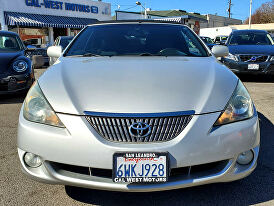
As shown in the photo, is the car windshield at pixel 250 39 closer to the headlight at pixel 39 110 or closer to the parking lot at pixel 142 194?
the parking lot at pixel 142 194

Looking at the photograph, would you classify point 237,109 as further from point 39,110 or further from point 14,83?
point 14,83

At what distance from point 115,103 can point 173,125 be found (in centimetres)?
39

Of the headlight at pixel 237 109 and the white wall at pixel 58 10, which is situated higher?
the white wall at pixel 58 10

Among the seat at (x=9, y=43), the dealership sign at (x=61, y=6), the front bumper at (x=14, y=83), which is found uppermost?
the dealership sign at (x=61, y=6)

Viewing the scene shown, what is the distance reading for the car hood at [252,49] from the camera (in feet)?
22.5

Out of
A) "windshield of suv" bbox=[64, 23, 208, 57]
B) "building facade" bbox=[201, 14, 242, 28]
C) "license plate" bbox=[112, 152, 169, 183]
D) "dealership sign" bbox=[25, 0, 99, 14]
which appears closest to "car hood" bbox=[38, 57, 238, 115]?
"license plate" bbox=[112, 152, 169, 183]

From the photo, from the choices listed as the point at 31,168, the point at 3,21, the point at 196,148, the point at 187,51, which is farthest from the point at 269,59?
the point at 3,21

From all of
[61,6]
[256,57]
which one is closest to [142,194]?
[256,57]

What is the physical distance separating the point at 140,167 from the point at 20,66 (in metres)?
4.38

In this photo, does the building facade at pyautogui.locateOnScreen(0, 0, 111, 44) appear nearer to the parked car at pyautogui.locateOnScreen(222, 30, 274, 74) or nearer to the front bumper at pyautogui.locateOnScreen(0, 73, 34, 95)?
the front bumper at pyautogui.locateOnScreen(0, 73, 34, 95)

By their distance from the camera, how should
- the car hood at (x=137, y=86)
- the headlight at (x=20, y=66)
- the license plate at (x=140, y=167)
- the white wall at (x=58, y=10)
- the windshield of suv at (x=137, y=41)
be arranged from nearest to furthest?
the license plate at (x=140, y=167), the car hood at (x=137, y=86), the windshield of suv at (x=137, y=41), the headlight at (x=20, y=66), the white wall at (x=58, y=10)

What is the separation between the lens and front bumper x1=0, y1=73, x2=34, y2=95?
4973mm

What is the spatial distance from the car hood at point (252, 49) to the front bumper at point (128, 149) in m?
5.68

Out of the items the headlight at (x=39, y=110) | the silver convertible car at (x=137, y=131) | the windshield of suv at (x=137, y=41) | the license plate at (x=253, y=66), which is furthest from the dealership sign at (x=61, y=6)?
the silver convertible car at (x=137, y=131)
